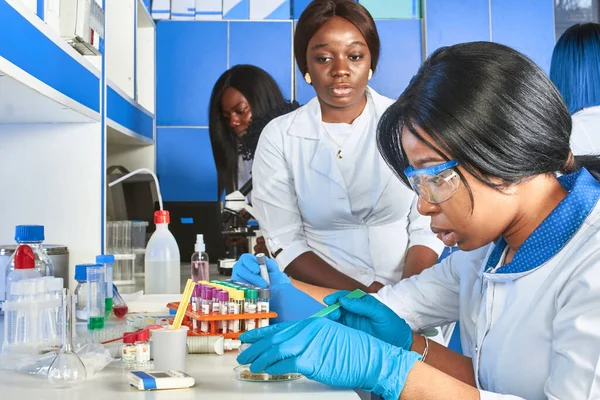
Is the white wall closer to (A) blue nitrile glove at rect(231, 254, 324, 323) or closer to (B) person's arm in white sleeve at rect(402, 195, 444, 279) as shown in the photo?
(A) blue nitrile glove at rect(231, 254, 324, 323)

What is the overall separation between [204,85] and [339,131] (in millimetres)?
2195

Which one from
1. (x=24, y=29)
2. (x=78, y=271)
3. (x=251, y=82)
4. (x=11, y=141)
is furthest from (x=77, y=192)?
(x=251, y=82)

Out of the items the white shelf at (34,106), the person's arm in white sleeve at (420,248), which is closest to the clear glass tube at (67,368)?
the white shelf at (34,106)

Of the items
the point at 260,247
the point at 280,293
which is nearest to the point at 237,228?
the point at 260,247

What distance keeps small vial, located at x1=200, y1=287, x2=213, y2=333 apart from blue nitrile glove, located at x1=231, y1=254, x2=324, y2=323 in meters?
0.20

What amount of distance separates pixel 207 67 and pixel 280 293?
292 centimetres

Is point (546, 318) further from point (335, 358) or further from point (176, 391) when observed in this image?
point (176, 391)

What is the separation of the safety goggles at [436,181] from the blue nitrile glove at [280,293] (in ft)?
1.91

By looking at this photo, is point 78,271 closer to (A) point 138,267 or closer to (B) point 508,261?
(B) point 508,261

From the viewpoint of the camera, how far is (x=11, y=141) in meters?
2.21

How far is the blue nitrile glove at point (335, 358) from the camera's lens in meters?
1.05

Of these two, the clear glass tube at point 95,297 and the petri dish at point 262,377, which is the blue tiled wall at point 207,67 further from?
the petri dish at point 262,377

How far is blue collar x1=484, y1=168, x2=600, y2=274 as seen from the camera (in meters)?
1.10

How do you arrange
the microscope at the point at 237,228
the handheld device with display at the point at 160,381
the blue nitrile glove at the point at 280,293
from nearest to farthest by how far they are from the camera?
1. the handheld device with display at the point at 160,381
2. the blue nitrile glove at the point at 280,293
3. the microscope at the point at 237,228
